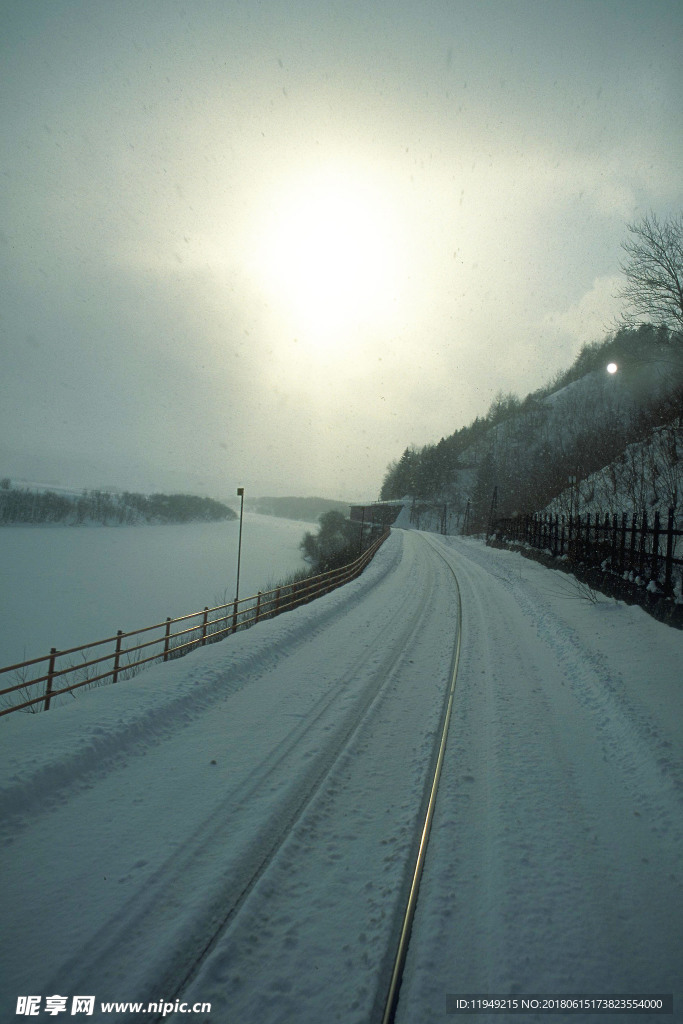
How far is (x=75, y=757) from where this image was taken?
18.1 ft

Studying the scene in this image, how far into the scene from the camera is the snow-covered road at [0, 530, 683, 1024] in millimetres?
3033

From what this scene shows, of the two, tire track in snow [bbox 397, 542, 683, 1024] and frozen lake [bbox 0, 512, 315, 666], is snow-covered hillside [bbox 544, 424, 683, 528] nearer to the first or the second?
tire track in snow [bbox 397, 542, 683, 1024]

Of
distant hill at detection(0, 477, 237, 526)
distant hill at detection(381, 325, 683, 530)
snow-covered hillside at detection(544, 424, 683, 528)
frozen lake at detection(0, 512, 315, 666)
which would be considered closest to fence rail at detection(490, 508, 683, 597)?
snow-covered hillside at detection(544, 424, 683, 528)

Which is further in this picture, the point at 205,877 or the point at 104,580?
the point at 104,580

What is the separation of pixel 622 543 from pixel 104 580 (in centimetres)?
6012

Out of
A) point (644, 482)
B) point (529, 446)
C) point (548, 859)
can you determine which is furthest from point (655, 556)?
point (529, 446)

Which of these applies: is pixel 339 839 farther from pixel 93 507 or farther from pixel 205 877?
pixel 93 507

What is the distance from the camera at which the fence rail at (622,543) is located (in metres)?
11.0

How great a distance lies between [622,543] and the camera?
538 inches

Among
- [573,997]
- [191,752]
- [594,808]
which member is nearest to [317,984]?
[573,997]

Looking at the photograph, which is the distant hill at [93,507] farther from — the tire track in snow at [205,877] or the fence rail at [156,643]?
the tire track in snow at [205,877]

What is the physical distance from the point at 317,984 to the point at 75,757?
3.92m

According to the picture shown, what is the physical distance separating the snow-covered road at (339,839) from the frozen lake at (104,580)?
3076 cm

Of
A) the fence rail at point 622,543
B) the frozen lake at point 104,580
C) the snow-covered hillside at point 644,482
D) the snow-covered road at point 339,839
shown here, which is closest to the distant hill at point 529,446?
the snow-covered hillside at point 644,482
